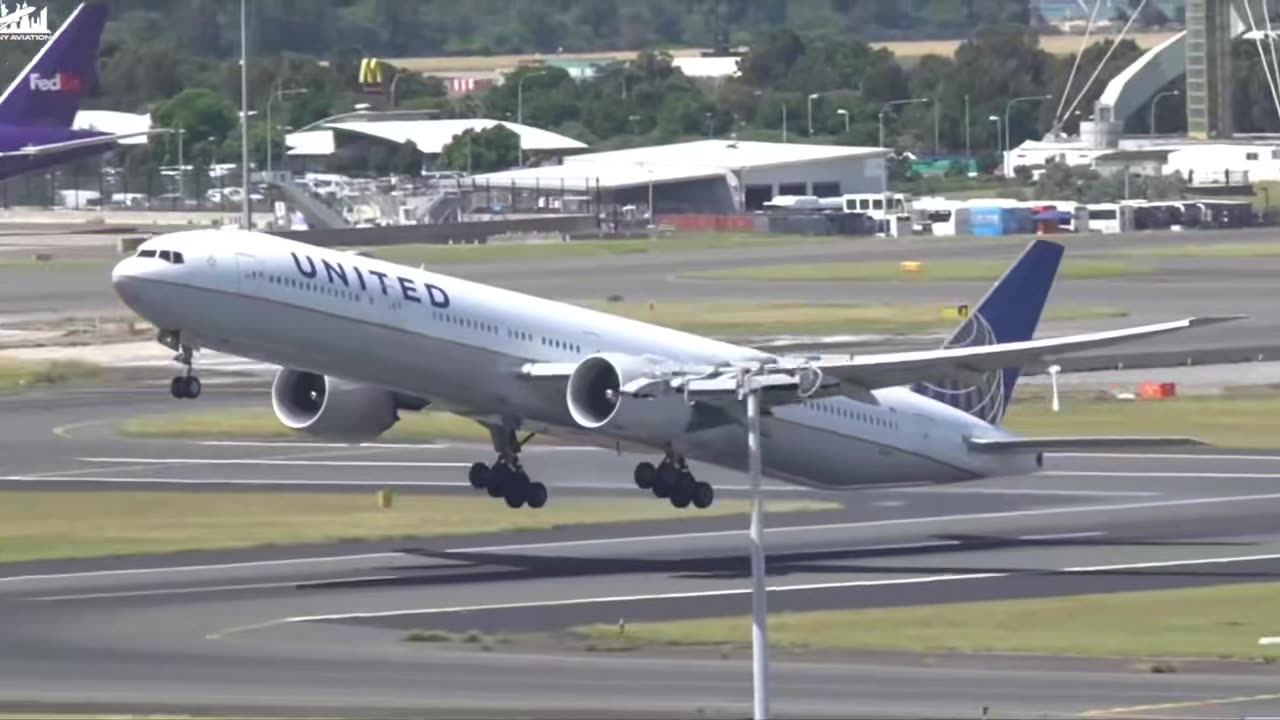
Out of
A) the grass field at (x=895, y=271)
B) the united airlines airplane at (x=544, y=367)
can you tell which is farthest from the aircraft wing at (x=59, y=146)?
Result: the united airlines airplane at (x=544, y=367)

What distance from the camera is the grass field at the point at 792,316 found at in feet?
370

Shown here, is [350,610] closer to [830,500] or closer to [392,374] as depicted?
[392,374]

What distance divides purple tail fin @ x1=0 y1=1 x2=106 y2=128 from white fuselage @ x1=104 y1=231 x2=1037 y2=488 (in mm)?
85238

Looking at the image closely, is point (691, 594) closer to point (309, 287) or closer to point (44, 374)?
point (309, 287)

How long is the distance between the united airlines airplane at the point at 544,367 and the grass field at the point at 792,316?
49.7m

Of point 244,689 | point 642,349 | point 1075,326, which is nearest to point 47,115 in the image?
point 1075,326

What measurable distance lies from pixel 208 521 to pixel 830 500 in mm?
15198

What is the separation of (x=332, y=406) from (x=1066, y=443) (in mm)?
15332

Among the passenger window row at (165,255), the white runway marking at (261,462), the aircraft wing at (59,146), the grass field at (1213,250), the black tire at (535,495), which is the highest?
the aircraft wing at (59,146)

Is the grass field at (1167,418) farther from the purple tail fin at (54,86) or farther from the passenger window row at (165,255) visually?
the purple tail fin at (54,86)

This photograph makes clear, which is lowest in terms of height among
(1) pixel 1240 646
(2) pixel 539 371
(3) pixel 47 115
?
(1) pixel 1240 646

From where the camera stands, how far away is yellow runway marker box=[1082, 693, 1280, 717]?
1507 inches

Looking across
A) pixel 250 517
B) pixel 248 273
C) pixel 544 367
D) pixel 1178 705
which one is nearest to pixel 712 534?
pixel 544 367

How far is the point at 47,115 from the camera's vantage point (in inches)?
5468
